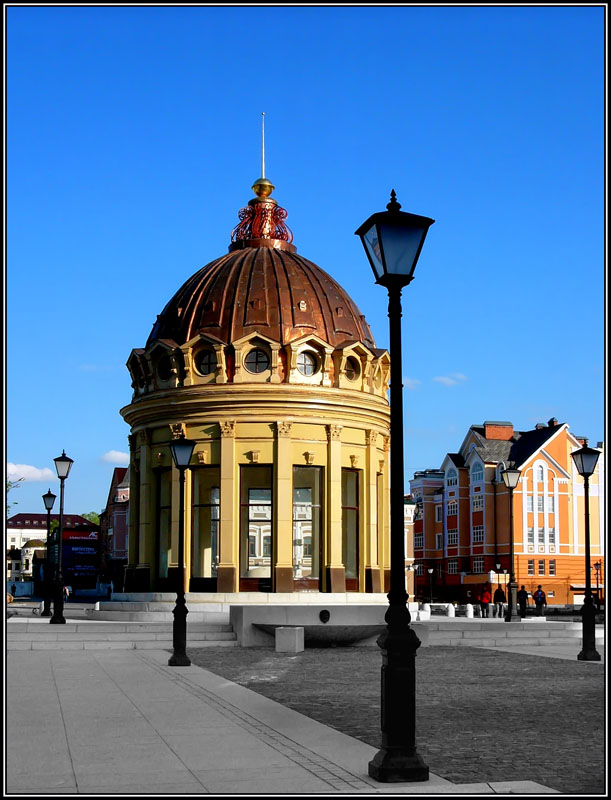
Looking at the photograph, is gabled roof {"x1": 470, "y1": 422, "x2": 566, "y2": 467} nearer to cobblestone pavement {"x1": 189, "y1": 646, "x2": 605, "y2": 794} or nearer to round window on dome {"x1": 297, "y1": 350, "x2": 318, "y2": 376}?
round window on dome {"x1": 297, "y1": 350, "x2": 318, "y2": 376}

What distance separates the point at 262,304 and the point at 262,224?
696 cm

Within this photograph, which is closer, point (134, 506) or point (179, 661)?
point (179, 661)

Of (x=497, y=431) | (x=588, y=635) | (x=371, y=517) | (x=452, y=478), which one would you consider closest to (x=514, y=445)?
(x=497, y=431)

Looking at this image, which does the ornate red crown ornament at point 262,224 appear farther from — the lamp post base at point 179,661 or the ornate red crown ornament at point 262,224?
the lamp post base at point 179,661

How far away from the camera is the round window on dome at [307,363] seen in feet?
148

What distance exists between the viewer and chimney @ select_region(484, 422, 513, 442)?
10100 cm

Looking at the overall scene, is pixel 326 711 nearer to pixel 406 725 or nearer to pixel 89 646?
pixel 406 725

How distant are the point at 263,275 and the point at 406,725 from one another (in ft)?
125

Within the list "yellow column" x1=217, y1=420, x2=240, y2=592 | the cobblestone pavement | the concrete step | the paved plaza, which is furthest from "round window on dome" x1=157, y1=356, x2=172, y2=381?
the paved plaza

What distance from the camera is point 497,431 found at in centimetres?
10144

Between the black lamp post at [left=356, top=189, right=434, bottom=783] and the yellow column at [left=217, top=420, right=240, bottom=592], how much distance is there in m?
33.0

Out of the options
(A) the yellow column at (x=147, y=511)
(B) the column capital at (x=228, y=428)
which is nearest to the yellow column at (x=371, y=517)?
(B) the column capital at (x=228, y=428)

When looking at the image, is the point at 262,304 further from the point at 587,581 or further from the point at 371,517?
the point at 587,581

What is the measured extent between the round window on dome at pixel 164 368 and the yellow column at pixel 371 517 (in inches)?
352
